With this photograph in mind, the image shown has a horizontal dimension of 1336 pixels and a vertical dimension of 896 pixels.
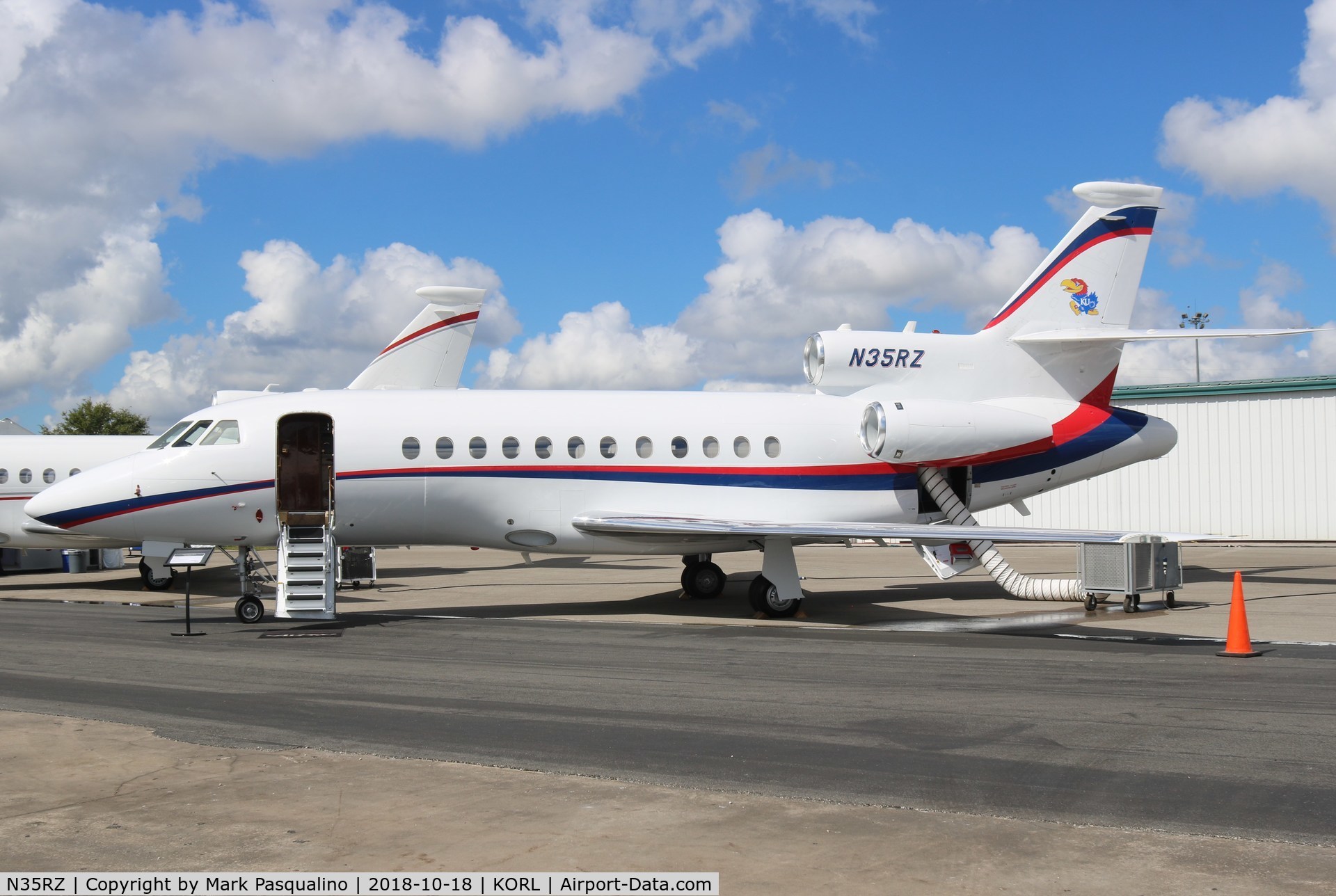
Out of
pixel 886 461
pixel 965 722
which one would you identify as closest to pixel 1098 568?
pixel 886 461

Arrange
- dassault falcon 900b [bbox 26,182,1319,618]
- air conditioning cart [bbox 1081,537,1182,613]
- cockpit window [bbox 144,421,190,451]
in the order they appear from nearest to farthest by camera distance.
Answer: dassault falcon 900b [bbox 26,182,1319,618] → cockpit window [bbox 144,421,190,451] → air conditioning cart [bbox 1081,537,1182,613]

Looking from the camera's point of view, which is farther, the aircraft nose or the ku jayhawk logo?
the ku jayhawk logo

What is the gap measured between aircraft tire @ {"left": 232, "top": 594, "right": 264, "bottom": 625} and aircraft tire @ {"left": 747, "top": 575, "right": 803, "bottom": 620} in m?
7.59

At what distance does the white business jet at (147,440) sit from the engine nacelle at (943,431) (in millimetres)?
11773

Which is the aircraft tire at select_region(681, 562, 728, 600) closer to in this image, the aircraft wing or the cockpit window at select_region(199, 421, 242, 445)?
the aircraft wing

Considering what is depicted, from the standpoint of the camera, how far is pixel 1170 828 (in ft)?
20.2

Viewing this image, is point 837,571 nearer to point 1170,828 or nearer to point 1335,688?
point 1335,688

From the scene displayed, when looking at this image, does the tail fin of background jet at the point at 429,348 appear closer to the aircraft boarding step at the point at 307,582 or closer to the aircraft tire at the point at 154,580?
the aircraft tire at the point at 154,580

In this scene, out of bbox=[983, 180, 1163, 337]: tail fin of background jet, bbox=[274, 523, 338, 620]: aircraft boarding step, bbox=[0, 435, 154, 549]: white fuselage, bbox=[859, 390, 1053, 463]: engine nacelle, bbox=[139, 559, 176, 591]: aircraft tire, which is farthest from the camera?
bbox=[139, 559, 176, 591]: aircraft tire

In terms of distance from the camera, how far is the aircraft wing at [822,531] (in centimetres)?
Result: 1537

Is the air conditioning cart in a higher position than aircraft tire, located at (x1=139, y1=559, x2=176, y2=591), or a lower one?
higher

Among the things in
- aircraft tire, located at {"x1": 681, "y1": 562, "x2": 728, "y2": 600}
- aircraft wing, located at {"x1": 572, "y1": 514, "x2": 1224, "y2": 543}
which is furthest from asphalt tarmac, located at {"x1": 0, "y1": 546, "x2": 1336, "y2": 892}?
aircraft tire, located at {"x1": 681, "y1": 562, "x2": 728, "y2": 600}

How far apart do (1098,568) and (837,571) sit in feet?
35.8

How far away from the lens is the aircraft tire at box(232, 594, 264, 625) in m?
17.1
